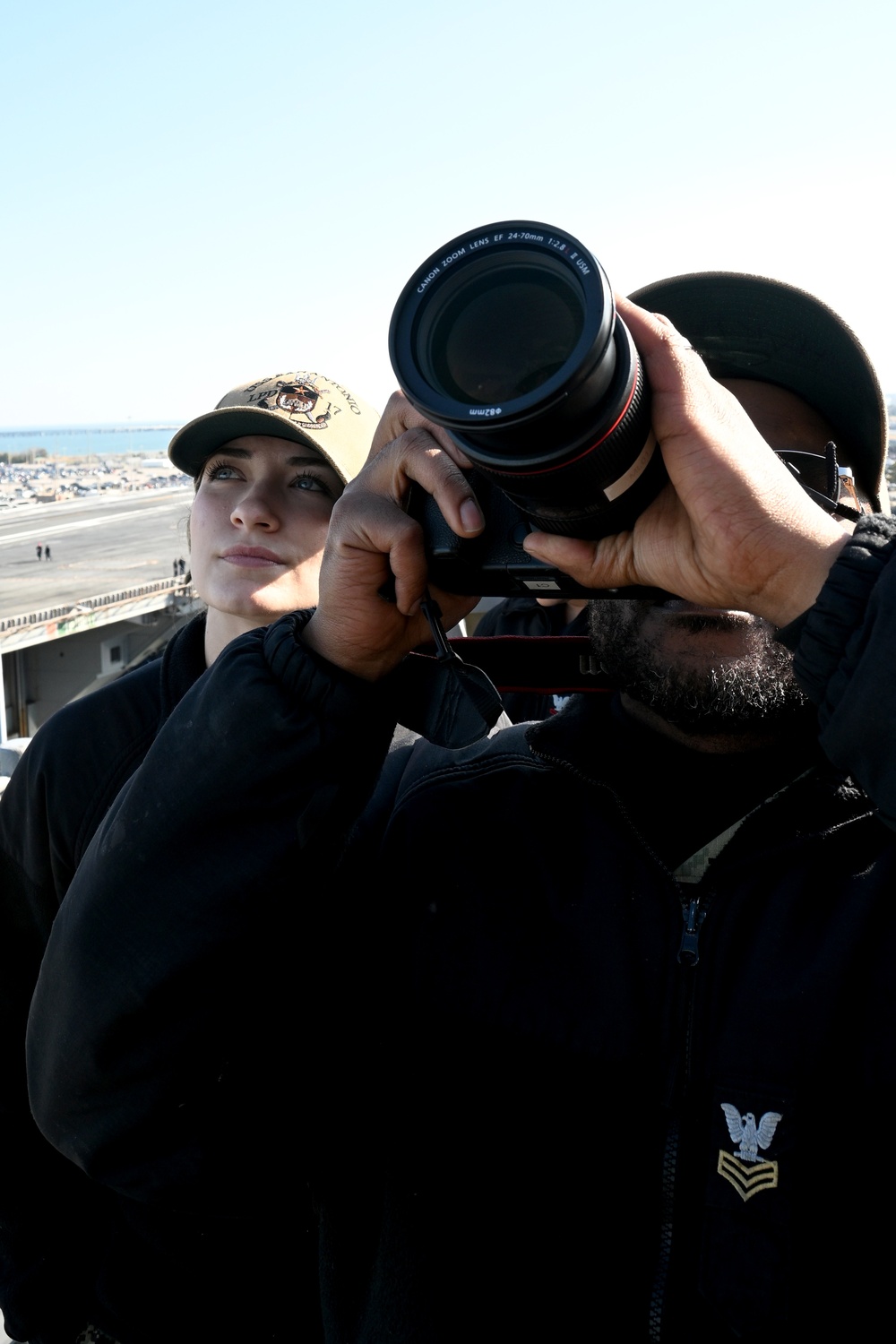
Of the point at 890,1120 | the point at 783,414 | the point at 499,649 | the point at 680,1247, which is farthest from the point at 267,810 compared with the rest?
the point at 783,414

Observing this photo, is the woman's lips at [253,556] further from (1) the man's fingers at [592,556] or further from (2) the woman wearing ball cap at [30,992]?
(1) the man's fingers at [592,556]

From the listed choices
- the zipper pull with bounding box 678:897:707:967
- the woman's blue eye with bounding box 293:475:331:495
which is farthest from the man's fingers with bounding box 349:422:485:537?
the woman's blue eye with bounding box 293:475:331:495

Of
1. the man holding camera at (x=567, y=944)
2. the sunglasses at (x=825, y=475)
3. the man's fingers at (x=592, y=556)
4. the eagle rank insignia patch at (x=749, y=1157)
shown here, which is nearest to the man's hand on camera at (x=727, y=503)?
the man holding camera at (x=567, y=944)

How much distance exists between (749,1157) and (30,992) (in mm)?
1726

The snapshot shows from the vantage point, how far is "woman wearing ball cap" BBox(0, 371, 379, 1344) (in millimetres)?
2242

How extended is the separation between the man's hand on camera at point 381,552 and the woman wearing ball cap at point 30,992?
3.01ft

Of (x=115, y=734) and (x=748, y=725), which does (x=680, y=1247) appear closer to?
(x=748, y=725)

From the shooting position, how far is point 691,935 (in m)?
1.61

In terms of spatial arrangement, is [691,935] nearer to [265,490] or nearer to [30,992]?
[30,992]

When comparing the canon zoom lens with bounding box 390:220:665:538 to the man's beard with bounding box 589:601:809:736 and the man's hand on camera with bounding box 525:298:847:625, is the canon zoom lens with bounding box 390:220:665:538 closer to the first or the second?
the man's hand on camera with bounding box 525:298:847:625

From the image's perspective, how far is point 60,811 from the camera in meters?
2.32

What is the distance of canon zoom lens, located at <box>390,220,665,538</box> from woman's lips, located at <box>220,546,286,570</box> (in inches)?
56.7

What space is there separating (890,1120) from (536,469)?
3.68 ft

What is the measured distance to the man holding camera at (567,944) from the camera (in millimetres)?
1438
